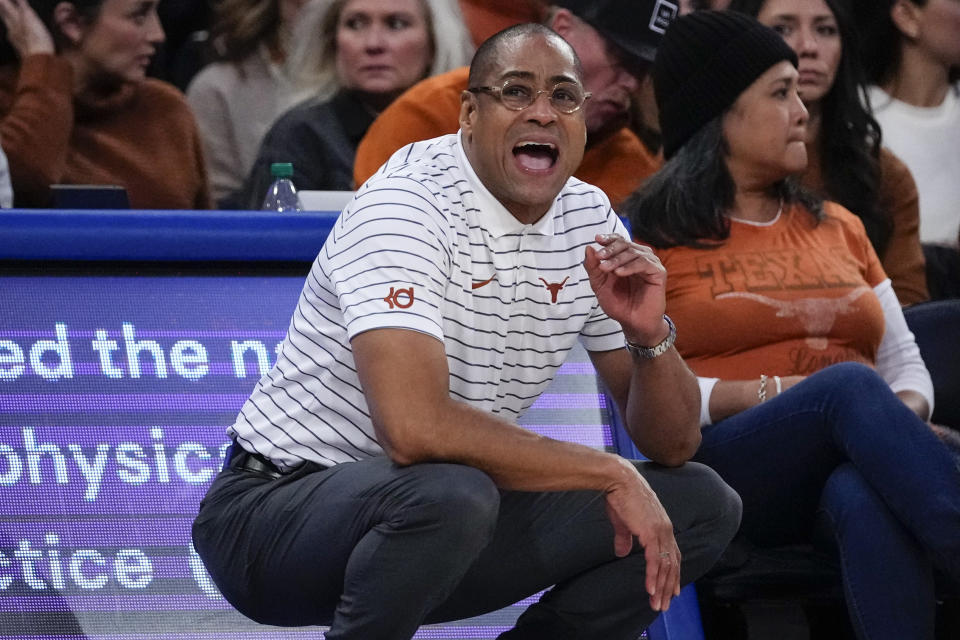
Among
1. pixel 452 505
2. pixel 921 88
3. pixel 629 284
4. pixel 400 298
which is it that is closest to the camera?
pixel 452 505

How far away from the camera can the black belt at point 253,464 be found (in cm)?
239

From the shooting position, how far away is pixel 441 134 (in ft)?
12.3

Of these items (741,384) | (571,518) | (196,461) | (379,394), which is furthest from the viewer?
(741,384)

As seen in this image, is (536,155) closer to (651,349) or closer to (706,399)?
(651,349)

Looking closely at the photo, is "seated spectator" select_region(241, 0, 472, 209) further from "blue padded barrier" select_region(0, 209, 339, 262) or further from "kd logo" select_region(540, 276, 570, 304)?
"kd logo" select_region(540, 276, 570, 304)

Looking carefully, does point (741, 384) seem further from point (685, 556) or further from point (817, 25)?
point (817, 25)

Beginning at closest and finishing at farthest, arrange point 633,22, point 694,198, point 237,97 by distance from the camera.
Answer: point 694,198
point 633,22
point 237,97

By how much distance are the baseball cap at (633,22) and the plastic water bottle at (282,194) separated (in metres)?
1.03

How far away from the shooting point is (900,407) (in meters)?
2.75

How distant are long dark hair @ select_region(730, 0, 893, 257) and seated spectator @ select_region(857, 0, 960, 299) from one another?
37 centimetres

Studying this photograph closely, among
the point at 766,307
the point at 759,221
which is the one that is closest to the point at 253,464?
the point at 766,307

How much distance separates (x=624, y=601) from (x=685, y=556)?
0.42 ft

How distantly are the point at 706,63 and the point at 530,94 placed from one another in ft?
3.82

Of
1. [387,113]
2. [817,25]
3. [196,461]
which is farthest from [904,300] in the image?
[196,461]
